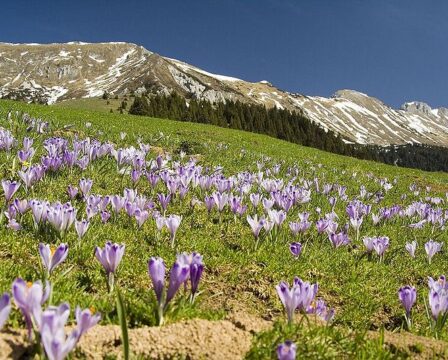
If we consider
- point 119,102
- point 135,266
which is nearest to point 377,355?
point 135,266

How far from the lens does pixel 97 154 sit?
8.90m

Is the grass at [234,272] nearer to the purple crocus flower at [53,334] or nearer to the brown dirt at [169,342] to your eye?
the brown dirt at [169,342]

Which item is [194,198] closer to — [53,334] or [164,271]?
[164,271]

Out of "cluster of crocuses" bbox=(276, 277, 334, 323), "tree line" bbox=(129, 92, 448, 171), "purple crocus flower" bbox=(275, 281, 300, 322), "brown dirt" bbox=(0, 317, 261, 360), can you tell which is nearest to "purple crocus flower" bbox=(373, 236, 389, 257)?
"cluster of crocuses" bbox=(276, 277, 334, 323)

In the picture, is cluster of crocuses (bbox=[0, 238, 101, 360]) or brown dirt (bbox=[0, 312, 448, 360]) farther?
brown dirt (bbox=[0, 312, 448, 360])

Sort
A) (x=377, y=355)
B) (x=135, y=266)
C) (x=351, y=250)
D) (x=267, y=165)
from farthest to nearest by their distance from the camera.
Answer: (x=267, y=165)
(x=351, y=250)
(x=135, y=266)
(x=377, y=355)

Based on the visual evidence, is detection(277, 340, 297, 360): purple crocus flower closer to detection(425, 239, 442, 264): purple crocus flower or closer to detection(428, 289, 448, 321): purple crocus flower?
detection(428, 289, 448, 321): purple crocus flower

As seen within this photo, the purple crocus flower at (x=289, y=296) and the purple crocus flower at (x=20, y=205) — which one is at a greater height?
the purple crocus flower at (x=20, y=205)

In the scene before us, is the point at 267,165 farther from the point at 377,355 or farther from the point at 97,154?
the point at 377,355

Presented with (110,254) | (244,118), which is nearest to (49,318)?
(110,254)

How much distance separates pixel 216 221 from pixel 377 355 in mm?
4447

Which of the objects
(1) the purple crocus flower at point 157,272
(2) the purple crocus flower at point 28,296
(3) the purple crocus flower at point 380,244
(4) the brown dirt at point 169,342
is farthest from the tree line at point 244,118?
(2) the purple crocus flower at point 28,296

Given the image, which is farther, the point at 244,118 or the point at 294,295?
the point at 244,118

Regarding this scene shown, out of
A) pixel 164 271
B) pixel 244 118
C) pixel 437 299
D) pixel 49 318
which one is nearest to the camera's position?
pixel 49 318
